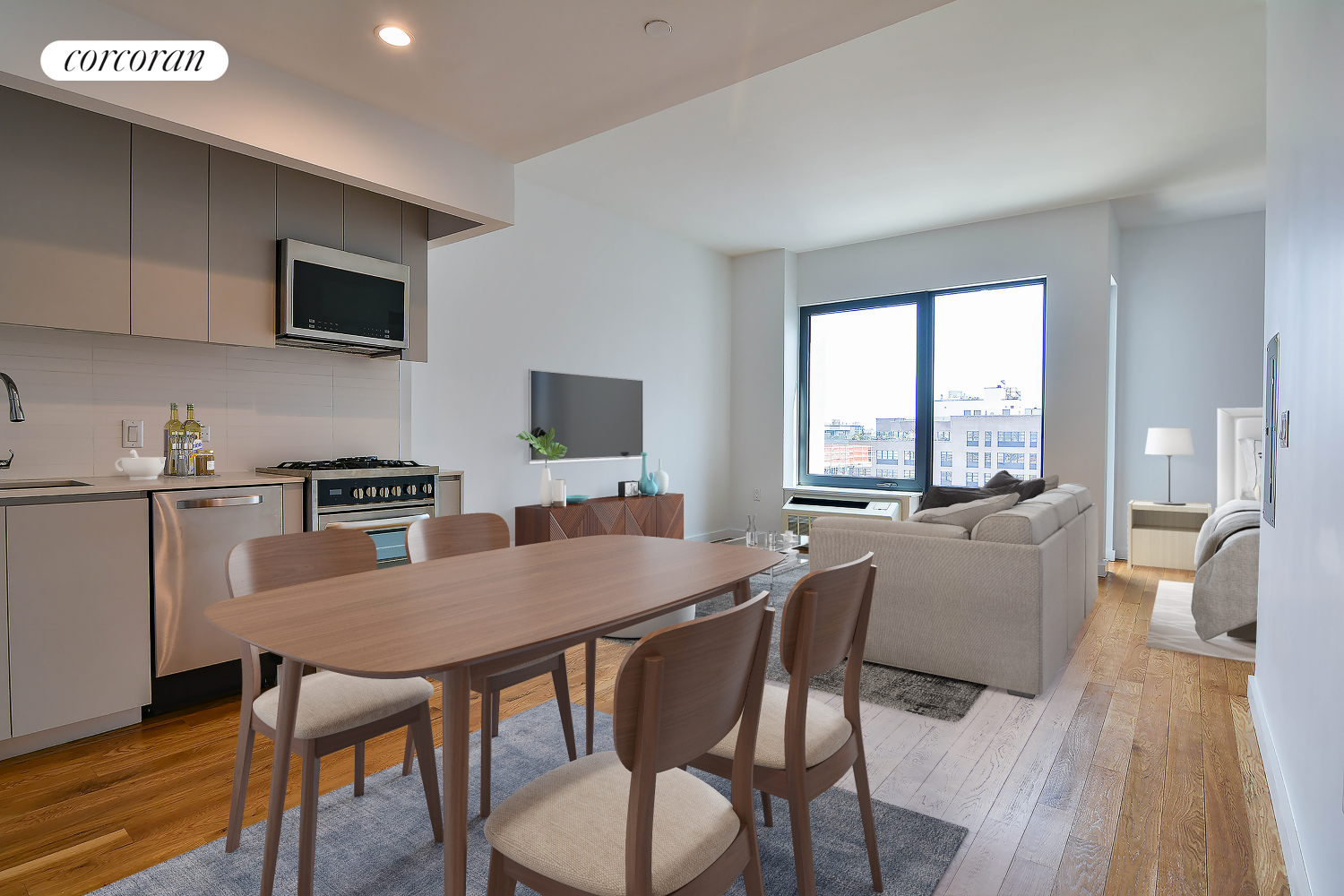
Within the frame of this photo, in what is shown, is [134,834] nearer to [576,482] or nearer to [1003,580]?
[1003,580]

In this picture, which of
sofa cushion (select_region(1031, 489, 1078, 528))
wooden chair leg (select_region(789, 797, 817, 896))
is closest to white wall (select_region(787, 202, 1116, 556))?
sofa cushion (select_region(1031, 489, 1078, 528))

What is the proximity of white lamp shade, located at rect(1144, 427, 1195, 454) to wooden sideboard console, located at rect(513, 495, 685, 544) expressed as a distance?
13.1 feet

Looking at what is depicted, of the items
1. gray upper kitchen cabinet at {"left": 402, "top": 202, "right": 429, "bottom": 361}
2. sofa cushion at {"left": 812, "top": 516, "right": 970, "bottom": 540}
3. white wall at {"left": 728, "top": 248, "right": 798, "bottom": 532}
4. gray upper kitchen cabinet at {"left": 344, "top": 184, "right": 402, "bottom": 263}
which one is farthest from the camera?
white wall at {"left": 728, "top": 248, "right": 798, "bottom": 532}

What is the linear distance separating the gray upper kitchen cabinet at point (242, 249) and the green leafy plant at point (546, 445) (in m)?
2.01

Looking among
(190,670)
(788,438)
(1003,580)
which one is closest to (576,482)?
(788,438)

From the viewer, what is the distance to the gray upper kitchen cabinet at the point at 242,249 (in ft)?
10.00

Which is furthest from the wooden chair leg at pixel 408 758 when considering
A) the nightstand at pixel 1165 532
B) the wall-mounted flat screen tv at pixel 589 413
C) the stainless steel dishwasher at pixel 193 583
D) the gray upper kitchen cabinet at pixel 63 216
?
the nightstand at pixel 1165 532

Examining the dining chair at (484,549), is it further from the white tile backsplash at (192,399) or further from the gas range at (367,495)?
the white tile backsplash at (192,399)

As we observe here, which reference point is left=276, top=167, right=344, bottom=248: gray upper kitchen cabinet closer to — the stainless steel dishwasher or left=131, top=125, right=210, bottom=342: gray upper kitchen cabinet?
left=131, top=125, right=210, bottom=342: gray upper kitchen cabinet

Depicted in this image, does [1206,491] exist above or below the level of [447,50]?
below

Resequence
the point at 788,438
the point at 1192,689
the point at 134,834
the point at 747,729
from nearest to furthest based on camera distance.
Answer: the point at 747,729
the point at 134,834
the point at 1192,689
the point at 788,438

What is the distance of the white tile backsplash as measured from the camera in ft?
9.21

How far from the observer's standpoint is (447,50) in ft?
8.51

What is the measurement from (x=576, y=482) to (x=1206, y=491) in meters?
5.40
